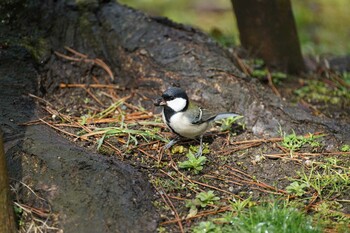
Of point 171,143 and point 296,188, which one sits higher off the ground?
point 171,143

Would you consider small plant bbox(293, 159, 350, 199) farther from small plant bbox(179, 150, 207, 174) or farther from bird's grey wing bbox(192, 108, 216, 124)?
bird's grey wing bbox(192, 108, 216, 124)

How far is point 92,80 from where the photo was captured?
5.00 meters

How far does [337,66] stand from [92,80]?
2996 mm

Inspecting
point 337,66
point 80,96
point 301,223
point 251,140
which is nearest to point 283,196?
point 301,223

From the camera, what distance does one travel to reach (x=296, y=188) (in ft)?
11.8

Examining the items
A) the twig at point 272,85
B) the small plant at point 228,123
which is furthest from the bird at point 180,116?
the twig at point 272,85

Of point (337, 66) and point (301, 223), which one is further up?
point (301, 223)

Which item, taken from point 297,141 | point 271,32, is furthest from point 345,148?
point 271,32

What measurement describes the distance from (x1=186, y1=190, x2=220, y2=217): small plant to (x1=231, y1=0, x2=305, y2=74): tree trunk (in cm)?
254

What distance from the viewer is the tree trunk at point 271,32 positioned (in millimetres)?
5379

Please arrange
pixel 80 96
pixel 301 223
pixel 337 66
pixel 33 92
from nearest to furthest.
Answer: pixel 301 223 < pixel 33 92 < pixel 80 96 < pixel 337 66

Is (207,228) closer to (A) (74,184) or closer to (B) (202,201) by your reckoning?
(B) (202,201)

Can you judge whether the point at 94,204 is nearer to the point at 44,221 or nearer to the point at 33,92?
the point at 44,221

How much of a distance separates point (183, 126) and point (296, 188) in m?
1.02
